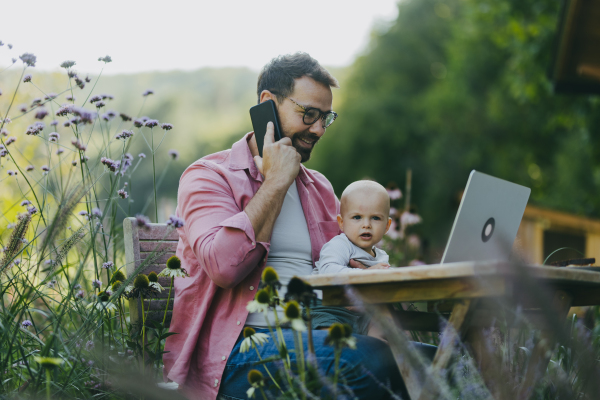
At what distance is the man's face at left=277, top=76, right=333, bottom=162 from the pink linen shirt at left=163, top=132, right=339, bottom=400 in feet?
0.86

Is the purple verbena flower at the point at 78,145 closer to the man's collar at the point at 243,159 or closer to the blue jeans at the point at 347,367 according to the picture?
the man's collar at the point at 243,159

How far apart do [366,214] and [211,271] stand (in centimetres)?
81

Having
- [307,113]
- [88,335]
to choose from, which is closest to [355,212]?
[307,113]

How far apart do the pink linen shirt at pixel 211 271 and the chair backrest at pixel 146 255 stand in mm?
117

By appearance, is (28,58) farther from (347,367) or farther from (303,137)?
(347,367)

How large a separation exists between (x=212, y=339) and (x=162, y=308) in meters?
0.40

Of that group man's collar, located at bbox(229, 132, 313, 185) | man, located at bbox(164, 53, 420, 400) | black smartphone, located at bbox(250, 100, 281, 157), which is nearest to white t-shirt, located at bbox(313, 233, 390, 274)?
man, located at bbox(164, 53, 420, 400)

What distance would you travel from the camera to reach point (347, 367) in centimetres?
186

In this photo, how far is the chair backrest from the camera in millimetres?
2373

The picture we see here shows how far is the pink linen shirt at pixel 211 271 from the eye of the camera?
209 cm

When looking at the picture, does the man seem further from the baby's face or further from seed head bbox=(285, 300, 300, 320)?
seed head bbox=(285, 300, 300, 320)

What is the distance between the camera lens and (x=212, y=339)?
88.2 inches

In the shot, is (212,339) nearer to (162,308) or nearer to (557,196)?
(162,308)

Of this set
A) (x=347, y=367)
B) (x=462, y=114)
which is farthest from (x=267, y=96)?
(x=462, y=114)
